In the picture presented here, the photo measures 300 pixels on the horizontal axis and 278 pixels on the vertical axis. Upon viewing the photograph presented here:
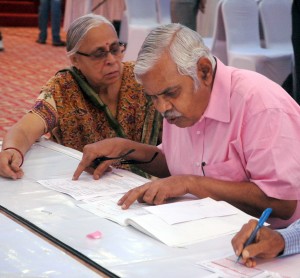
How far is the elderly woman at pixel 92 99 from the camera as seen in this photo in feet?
9.48

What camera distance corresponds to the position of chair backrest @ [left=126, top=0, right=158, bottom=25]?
684cm

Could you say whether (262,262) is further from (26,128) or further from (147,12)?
(147,12)

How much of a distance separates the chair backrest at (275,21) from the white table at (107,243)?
4043 millimetres

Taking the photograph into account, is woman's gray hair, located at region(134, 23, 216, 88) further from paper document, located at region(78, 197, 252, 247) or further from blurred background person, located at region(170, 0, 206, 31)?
blurred background person, located at region(170, 0, 206, 31)

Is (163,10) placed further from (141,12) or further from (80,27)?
(80,27)

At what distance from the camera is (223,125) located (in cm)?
227

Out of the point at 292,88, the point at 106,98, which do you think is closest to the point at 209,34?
the point at 292,88

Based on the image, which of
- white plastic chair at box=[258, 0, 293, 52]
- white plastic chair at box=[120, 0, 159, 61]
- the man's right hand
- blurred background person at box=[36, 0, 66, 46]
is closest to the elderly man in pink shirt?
the man's right hand

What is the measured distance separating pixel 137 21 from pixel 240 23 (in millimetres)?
1418

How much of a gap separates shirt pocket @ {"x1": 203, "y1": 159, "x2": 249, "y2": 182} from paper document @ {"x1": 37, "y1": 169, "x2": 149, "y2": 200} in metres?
0.23

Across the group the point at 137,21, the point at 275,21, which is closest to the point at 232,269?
the point at 275,21

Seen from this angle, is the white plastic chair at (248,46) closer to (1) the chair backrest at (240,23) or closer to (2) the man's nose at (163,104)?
(1) the chair backrest at (240,23)

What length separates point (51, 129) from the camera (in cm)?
293

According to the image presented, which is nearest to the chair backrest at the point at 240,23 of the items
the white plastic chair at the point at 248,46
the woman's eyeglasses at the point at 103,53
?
the white plastic chair at the point at 248,46
